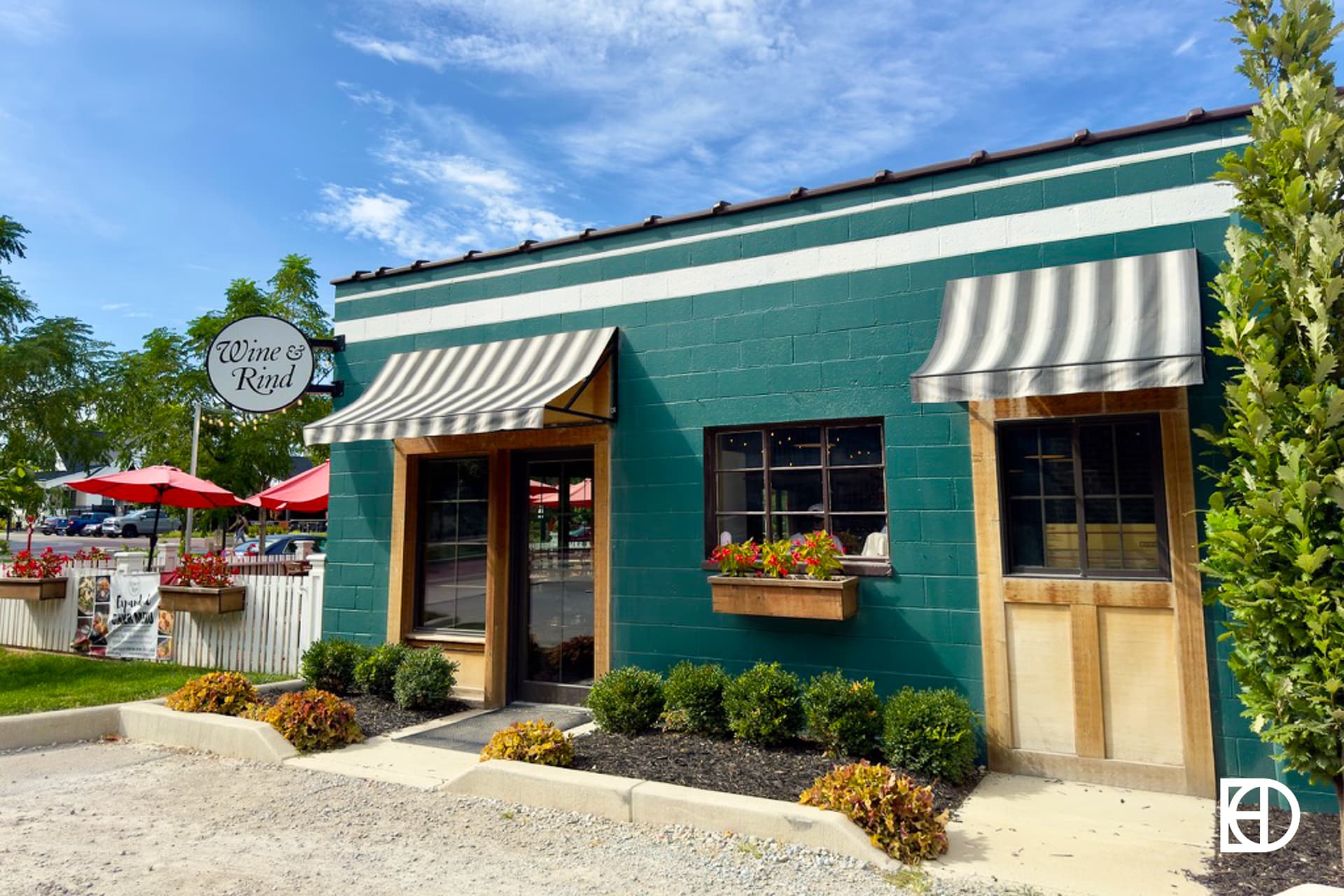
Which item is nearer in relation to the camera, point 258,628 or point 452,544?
point 452,544

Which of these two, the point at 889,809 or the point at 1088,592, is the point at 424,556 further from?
the point at 1088,592

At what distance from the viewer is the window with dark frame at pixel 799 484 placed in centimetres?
607

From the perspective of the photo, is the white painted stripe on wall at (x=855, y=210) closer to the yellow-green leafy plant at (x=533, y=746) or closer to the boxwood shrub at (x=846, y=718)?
the boxwood shrub at (x=846, y=718)

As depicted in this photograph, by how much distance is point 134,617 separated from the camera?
962cm

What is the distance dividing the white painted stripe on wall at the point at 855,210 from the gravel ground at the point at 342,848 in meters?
4.53

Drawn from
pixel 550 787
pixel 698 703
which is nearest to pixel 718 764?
pixel 698 703

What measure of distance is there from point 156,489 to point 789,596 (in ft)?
32.1

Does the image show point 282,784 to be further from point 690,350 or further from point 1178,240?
point 1178,240

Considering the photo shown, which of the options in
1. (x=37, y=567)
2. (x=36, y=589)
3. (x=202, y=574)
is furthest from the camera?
(x=37, y=567)

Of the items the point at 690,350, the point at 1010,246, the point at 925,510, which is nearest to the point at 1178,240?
the point at 1010,246

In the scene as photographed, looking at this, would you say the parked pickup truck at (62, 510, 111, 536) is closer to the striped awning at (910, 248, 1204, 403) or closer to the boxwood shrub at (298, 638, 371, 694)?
the boxwood shrub at (298, 638, 371, 694)

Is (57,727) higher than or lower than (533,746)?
lower

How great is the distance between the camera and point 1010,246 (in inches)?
225

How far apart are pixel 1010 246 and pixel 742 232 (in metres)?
2.11
